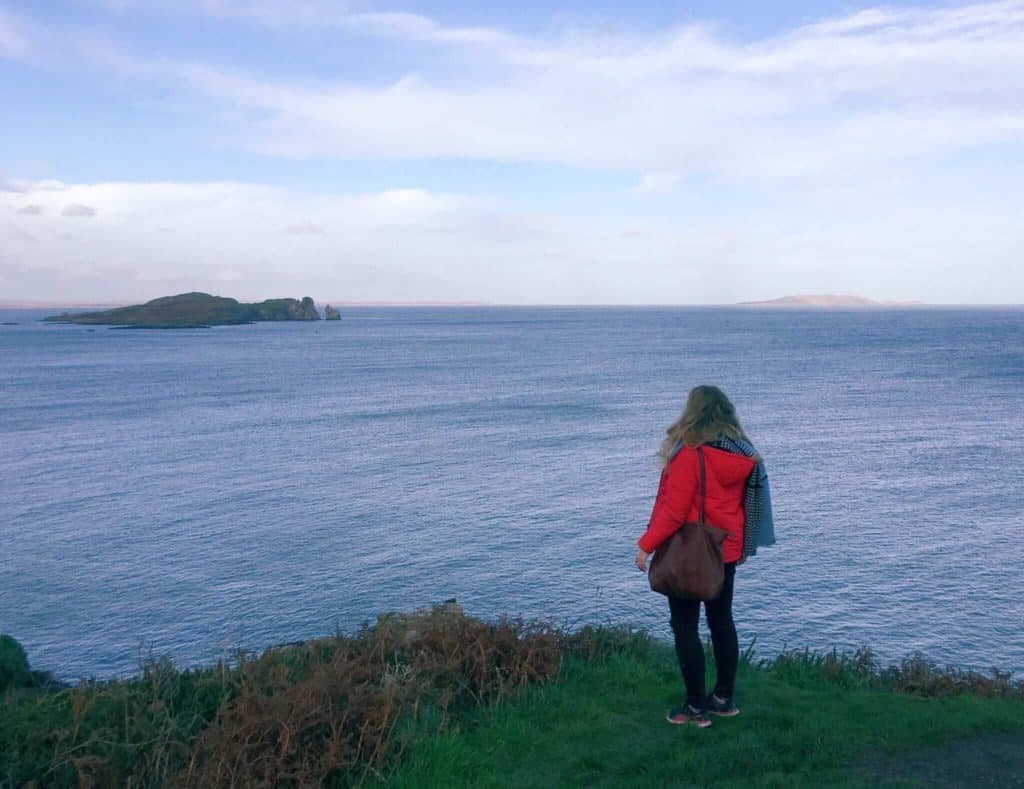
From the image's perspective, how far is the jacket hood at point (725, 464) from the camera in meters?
6.41

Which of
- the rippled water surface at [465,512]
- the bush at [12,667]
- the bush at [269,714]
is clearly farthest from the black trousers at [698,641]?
the bush at [12,667]

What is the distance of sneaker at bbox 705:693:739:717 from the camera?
7.01m

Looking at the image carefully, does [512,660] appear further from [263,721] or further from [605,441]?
[605,441]

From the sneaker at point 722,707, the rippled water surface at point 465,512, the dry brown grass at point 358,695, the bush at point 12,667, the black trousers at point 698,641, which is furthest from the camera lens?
the rippled water surface at point 465,512

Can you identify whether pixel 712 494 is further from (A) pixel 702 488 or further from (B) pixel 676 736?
(B) pixel 676 736

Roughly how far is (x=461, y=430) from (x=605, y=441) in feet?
29.0

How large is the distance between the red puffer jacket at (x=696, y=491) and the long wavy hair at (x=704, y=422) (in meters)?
0.08

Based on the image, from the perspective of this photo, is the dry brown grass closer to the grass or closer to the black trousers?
the grass

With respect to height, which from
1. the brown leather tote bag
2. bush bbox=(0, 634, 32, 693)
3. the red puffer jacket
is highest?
the red puffer jacket

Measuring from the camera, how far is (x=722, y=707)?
7.02m

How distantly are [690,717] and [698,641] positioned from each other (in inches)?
23.3

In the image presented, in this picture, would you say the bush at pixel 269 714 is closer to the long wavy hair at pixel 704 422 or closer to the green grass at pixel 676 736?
the green grass at pixel 676 736

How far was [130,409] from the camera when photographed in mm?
61969

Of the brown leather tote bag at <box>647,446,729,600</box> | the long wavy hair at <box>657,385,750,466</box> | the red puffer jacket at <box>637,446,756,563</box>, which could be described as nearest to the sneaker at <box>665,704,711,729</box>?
the brown leather tote bag at <box>647,446,729,600</box>
